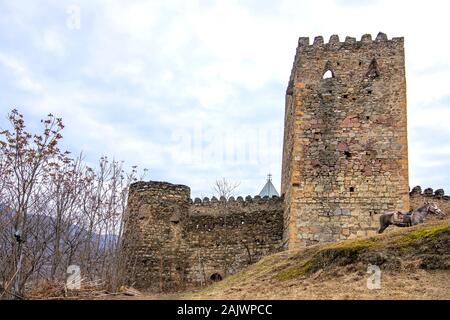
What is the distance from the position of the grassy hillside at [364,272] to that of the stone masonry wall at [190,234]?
10625mm

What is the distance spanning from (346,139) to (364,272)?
9.41 metres

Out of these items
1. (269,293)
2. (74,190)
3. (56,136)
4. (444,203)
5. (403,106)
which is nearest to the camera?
(269,293)

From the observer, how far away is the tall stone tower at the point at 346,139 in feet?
56.2

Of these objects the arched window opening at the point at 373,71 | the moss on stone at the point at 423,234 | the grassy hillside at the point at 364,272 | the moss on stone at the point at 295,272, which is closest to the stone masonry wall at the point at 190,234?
the arched window opening at the point at 373,71

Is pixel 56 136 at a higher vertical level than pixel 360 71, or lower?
lower

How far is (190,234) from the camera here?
73.2 feet

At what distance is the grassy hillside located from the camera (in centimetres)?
802

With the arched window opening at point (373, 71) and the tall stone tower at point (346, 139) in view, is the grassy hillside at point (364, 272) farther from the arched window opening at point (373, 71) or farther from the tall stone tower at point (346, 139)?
the arched window opening at point (373, 71)

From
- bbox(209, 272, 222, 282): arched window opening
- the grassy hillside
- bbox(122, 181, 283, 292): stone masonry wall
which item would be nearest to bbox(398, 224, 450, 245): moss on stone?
the grassy hillside

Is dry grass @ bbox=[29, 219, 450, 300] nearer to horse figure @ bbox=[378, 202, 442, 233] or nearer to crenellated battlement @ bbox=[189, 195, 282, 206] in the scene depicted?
horse figure @ bbox=[378, 202, 442, 233]
